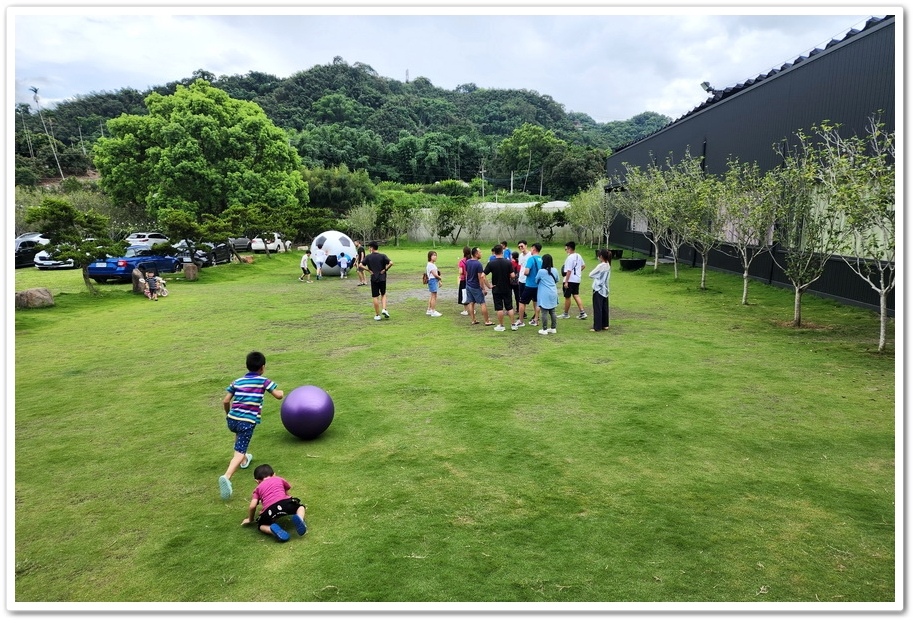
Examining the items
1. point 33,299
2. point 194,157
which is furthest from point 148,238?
point 33,299

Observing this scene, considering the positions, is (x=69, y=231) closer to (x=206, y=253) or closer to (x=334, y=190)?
(x=206, y=253)

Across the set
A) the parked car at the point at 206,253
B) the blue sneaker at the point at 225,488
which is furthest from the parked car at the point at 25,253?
the blue sneaker at the point at 225,488

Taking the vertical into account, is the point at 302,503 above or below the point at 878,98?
below

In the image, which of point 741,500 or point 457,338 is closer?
point 741,500

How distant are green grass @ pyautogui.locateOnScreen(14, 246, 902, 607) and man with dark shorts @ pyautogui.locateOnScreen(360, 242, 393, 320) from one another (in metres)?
2.12

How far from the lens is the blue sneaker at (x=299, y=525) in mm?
4648

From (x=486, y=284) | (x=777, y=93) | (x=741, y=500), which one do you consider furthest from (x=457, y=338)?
(x=777, y=93)

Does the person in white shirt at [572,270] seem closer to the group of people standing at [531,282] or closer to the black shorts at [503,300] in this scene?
the group of people standing at [531,282]

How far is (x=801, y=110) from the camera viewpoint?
17406 mm

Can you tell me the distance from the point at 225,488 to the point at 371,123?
84.7 metres

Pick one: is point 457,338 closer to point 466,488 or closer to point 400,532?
point 466,488

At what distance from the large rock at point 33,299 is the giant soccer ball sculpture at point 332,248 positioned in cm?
933

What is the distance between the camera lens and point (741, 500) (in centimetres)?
512
